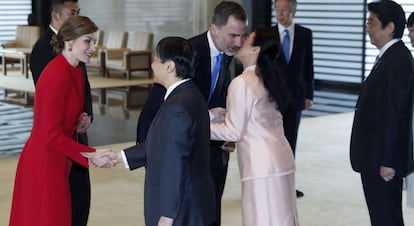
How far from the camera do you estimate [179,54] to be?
347cm

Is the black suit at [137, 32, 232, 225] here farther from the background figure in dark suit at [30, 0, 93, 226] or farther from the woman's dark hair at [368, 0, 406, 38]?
the woman's dark hair at [368, 0, 406, 38]

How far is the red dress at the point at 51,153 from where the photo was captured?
4086 millimetres

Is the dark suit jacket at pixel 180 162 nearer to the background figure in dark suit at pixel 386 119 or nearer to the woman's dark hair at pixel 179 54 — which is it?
the woman's dark hair at pixel 179 54

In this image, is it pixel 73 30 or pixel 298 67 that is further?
pixel 298 67

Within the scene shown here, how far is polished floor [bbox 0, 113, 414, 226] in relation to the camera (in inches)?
247

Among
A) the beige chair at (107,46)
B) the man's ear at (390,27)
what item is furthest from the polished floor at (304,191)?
the beige chair at (107,46)

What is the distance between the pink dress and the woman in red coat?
759 millimetres

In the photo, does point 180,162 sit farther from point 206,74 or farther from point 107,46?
point 107,46

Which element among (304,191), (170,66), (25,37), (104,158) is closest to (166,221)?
(170,66)

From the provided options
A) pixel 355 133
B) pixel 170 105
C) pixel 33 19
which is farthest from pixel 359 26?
pixel 170 105

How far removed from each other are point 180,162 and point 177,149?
0.06m

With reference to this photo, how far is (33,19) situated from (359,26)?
9522 mm

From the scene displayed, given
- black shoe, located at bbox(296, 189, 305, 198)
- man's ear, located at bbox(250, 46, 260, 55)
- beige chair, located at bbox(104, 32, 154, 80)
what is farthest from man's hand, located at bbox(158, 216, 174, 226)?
beige chair, located at bbox(104, 32, 154, 80)

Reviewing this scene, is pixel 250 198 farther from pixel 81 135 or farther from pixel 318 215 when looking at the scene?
pixel 318 215
